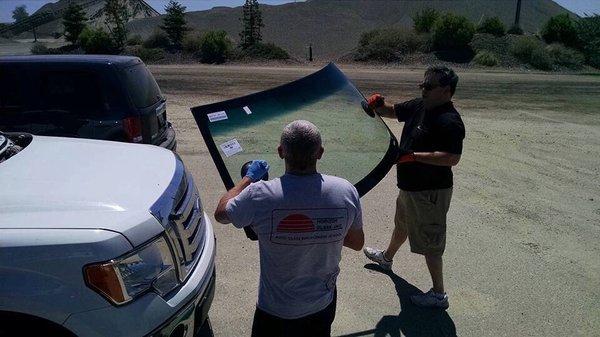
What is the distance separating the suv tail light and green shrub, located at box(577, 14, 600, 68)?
1117 inches

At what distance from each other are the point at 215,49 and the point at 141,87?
74.7 feet

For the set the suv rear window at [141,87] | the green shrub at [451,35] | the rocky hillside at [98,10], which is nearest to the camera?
the suv rear window at [141,87]

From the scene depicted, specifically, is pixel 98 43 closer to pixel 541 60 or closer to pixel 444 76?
pixel 541 60

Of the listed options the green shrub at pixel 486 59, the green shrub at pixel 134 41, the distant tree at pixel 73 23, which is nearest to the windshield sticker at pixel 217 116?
the green shrub at pixel 486 59

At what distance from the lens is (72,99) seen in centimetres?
531

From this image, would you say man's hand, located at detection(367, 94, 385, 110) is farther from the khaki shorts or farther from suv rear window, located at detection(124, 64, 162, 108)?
suv rear window, located at detection(124, 64, 162, 108)

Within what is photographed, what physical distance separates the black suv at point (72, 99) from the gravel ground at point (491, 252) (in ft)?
4.71

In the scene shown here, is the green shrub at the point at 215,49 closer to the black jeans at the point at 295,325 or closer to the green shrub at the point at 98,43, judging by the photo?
the green shrub at the point at 98,43

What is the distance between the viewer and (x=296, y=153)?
7.10 ft

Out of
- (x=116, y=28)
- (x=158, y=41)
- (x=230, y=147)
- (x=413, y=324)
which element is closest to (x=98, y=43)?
(x=116, y=28)

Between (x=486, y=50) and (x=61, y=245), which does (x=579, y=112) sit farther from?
(x=486, y=50)

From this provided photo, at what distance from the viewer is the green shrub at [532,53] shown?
1008 inches

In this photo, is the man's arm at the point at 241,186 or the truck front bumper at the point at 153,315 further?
the man's arm at the point at 241,186

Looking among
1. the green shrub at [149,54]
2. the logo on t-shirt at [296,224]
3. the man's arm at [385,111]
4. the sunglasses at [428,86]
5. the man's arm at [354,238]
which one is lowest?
the green shrub at [149,54]
